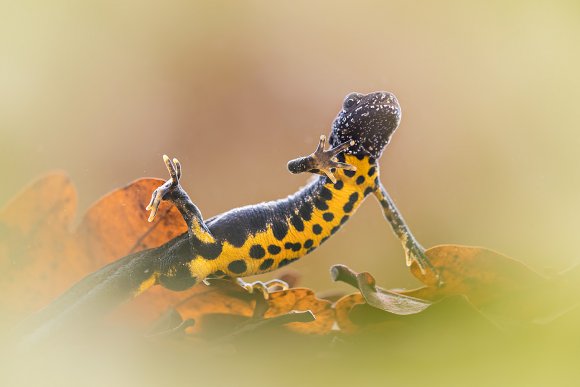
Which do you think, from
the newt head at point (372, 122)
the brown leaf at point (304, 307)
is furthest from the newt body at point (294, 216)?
the brown leaf at point (304, 307)

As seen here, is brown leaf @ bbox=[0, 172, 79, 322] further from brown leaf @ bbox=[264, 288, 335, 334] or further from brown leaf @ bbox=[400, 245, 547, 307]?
brown leaf @ bbox=[400, 245, 547, 307]

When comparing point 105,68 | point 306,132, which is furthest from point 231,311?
point 105,68

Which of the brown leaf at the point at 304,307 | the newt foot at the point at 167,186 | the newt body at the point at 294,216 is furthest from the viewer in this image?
the newt body at the point at 294,216

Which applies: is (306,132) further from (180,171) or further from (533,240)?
(533,240)

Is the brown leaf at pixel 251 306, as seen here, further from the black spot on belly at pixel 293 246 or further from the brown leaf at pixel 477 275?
the black spot on belly at pixel 293 246

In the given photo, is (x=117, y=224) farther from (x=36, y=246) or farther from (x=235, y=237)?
(x=235, y=237)

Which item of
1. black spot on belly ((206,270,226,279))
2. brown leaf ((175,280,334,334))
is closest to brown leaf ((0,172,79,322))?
brown leaf ((175,280,334,334))

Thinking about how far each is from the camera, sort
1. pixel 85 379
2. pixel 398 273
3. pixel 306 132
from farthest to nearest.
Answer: pixel 398 273, pixel 306 132, pixel 85 379
